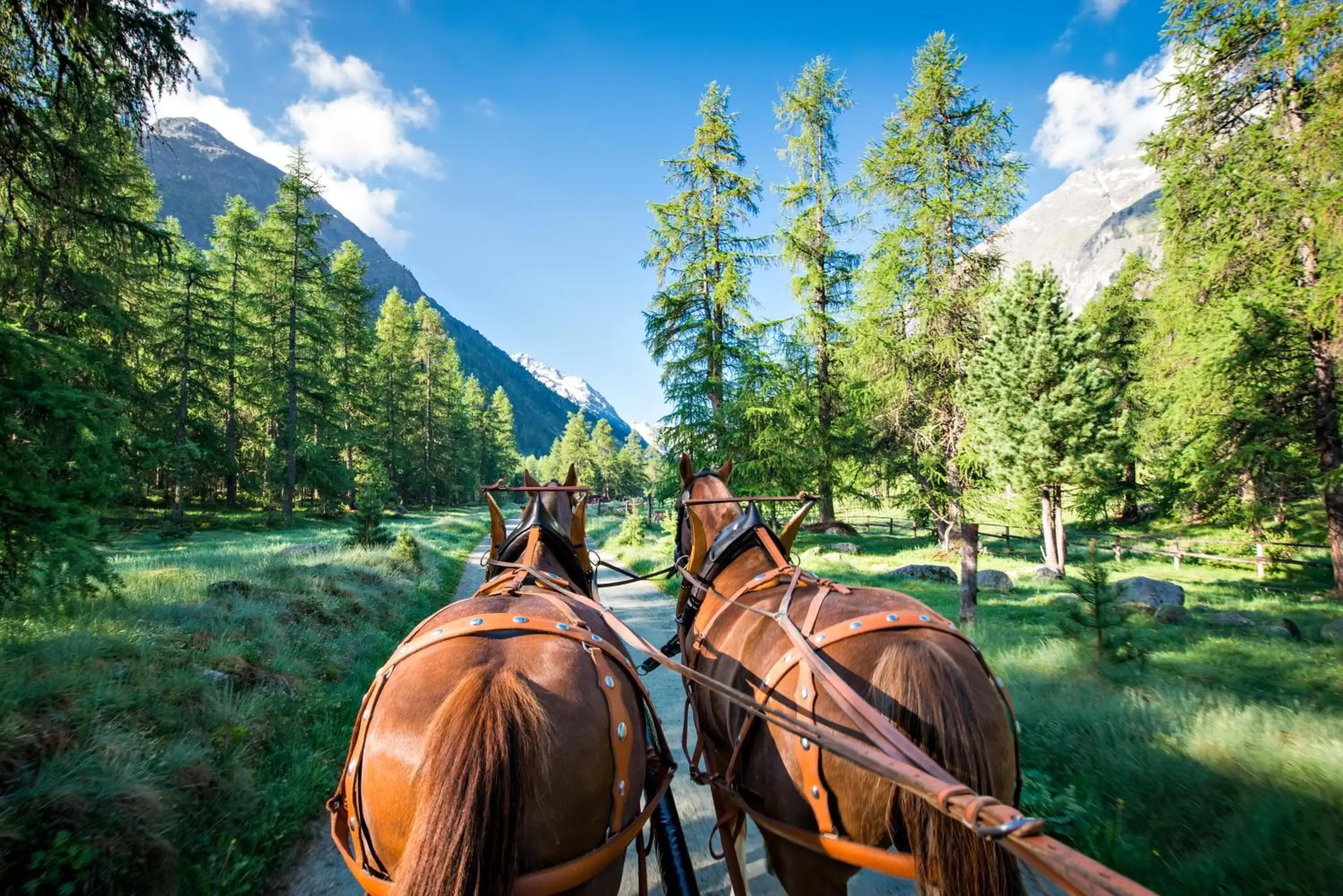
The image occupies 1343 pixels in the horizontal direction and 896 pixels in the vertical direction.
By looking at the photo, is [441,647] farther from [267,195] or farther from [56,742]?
[267,195]

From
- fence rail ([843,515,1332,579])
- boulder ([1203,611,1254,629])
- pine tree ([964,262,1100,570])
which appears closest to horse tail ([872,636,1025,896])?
fence rail ([843,515,1332,579])

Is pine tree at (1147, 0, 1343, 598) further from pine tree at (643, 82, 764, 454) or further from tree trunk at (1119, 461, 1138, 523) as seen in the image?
tree trunk at (1119, 461, 1138, 523)

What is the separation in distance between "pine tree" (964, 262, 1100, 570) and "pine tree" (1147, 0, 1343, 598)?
16.9ft

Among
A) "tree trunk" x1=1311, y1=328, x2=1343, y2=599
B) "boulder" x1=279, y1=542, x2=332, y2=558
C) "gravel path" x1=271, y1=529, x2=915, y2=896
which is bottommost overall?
"gravel path" x1=271, y1=529, x2=915, y2=896

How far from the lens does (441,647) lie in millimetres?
2113

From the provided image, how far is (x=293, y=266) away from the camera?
23094 mm

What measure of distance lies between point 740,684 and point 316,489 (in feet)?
94.5

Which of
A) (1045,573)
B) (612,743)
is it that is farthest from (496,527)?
(1045,573)

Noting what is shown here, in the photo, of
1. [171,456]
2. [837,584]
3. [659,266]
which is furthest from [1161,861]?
[659,266]

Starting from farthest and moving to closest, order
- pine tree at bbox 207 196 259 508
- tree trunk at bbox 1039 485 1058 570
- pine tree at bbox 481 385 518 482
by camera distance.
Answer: pine tree at bbox 481 385 518 482 → pine tree at bbox 207 196 259 508 → tree trunk at bbox 1039 485 1058 570

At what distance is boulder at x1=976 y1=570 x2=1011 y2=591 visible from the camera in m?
13.0

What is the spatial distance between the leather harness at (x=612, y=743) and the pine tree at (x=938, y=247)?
27.3 ft

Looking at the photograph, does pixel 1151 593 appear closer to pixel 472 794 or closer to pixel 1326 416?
pixel 1326 416

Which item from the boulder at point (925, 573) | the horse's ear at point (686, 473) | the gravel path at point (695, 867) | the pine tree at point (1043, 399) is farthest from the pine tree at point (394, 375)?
the horse's ear at point (686, 473)
